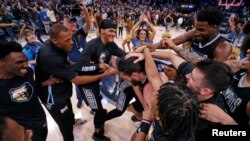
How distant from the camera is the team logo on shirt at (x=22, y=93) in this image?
6.18 ft

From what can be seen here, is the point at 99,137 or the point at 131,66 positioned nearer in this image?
the point at 131,66

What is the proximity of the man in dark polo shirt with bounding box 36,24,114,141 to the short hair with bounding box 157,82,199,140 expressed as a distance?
4.33 ft

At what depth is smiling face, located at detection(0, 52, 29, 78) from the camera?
6.03 feet

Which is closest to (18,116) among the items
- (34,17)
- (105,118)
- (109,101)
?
(105,118)

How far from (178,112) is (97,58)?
→ 6.12 ft

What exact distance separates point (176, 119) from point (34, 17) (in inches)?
429

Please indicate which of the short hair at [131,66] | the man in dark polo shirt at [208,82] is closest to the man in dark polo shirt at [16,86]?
the short hair at [131,66]

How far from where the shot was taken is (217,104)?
5.41ft

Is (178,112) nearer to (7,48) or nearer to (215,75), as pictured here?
(215,75)

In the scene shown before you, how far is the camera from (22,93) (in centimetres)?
194

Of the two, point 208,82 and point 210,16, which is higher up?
point 210,16

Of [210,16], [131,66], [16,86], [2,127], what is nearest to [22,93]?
[16,86]

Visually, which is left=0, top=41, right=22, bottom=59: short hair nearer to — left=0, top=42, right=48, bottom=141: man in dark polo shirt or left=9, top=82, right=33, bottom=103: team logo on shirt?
left=0, top=42, right=48, bottom=141: man in dark polo shirt

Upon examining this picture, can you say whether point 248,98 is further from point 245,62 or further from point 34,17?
point 34,17
